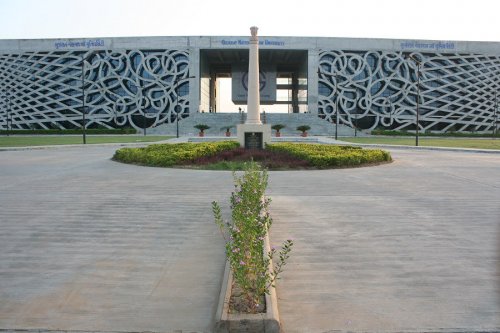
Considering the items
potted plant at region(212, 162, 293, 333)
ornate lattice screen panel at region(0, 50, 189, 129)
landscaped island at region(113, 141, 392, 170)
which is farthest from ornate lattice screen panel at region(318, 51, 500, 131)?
potted plant at region(212, 162, 293, 333)

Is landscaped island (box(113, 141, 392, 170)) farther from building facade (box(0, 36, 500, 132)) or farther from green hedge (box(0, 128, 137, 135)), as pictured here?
building facade (box(0, 36, 500, 132))

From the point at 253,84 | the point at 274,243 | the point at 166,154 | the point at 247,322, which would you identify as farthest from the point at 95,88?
the point at 247,322

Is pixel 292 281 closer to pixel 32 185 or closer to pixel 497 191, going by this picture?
pixel 497 191

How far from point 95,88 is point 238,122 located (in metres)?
21.2

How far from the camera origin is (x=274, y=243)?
6.16 metres

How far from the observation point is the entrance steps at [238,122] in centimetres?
5469

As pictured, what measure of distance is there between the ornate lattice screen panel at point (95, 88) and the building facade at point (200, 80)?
139 millimetres

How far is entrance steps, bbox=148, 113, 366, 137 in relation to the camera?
5469 centimetres

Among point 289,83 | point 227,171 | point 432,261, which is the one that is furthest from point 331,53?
point 432,261

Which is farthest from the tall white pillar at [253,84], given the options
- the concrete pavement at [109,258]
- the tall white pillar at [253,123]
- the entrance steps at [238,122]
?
the entrance steps at [238,122]

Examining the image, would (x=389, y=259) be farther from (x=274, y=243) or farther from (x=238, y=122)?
(x=238, y=122)

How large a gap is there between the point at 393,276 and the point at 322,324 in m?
1.48

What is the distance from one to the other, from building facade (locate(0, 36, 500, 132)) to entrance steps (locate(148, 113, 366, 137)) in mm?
3257

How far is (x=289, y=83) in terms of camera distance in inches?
3246
